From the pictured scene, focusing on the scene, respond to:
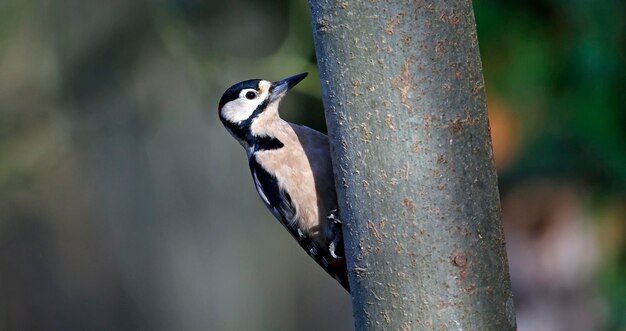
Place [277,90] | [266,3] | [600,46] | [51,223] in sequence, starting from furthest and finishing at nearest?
[51,223] < [266,3] < [600,46] < [277,90]

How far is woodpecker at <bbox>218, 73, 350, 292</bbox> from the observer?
2236 mm

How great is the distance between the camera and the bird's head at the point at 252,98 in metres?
2.49

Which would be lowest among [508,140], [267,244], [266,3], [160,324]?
[160,324]

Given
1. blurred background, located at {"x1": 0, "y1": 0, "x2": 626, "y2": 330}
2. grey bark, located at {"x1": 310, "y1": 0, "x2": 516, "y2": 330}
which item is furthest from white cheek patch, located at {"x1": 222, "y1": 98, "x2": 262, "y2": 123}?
grey bark, located at {"x1": 310, "y1": 0, "x2": 516, "y2": 330}

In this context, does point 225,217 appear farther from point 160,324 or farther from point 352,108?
point 352,108

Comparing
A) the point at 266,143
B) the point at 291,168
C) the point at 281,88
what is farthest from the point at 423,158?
the point at 281,88

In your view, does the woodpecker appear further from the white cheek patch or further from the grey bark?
the grey bark

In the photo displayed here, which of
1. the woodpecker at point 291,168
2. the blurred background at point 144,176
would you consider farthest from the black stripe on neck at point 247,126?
the blurred background at point 144,176

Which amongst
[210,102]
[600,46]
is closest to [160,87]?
[210,102]

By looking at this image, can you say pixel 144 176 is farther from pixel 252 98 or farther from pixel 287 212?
pixel 287 212

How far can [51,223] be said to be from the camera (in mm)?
4367

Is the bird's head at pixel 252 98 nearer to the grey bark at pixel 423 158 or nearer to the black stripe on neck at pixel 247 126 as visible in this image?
the black stripe on neck at pixel 247 126

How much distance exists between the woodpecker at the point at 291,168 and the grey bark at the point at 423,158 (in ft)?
2.30

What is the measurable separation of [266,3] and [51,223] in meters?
1.53
